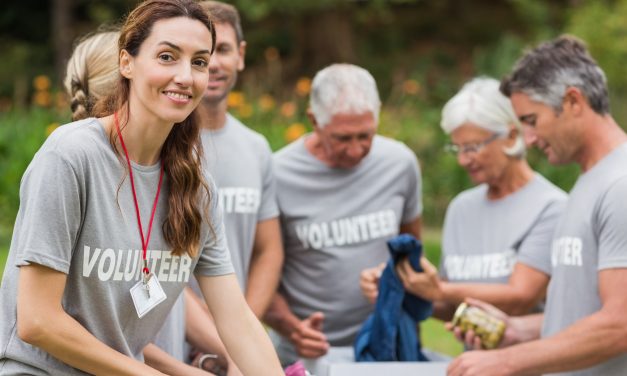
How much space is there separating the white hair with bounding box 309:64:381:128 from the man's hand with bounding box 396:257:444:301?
67 cm

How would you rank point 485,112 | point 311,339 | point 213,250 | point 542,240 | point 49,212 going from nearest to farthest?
point 49,212, point 213,250, point 311,339, point 542,240, point 485,112

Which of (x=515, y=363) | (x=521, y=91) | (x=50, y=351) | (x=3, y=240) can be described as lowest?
(x=3, y=240)

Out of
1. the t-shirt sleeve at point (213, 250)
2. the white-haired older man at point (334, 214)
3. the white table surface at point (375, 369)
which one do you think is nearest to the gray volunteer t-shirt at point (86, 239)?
the t-shirt sleeve at point (213, 250)

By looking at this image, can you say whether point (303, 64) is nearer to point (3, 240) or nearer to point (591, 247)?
point (3, 240)

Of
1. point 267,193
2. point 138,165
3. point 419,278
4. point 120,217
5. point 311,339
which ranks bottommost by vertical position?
point 311,339

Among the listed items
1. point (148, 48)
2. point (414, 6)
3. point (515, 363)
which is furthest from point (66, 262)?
point (414, 6)

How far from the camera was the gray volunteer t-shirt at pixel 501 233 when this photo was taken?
4031mm

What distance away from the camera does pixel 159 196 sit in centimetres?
275

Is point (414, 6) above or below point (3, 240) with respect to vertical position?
above

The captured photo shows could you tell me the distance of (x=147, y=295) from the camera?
106 inches

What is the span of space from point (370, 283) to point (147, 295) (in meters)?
1.44

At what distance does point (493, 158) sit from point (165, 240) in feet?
6.11

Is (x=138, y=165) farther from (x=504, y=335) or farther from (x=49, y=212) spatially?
(x=504, y=335)

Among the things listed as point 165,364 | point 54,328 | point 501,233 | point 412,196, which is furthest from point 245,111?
point 54,328
